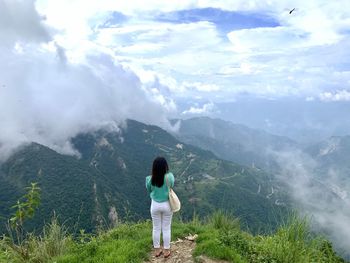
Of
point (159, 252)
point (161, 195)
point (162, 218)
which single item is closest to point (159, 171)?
point (161, 195)

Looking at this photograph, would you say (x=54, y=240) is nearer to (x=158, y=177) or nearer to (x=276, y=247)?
(x=158, y=177)

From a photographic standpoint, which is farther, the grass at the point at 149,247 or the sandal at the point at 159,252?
the sandal at the point at 159,252

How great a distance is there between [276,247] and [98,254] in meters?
5.30

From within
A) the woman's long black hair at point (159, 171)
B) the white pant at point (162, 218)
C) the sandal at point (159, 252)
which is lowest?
the sandal at point (159, 252)

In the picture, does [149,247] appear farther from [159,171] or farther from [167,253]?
[159,171]

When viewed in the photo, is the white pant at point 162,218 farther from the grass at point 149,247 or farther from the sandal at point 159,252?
the grass at point 149,247

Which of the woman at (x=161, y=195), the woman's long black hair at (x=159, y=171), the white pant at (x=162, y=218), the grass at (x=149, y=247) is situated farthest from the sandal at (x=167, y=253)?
the woman's long black hair at (x=159, y=171)

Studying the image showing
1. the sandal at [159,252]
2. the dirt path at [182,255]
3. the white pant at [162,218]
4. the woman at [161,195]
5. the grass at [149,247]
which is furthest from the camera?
the sandal at [159,252]

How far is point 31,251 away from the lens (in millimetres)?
12125

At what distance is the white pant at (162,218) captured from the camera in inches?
472

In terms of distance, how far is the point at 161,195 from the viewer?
11891 millimetres

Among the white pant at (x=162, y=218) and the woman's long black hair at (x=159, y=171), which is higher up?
the woman's long black hair at (x=159, y=171)

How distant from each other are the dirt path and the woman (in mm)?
182

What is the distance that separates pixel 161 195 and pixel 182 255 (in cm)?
204
